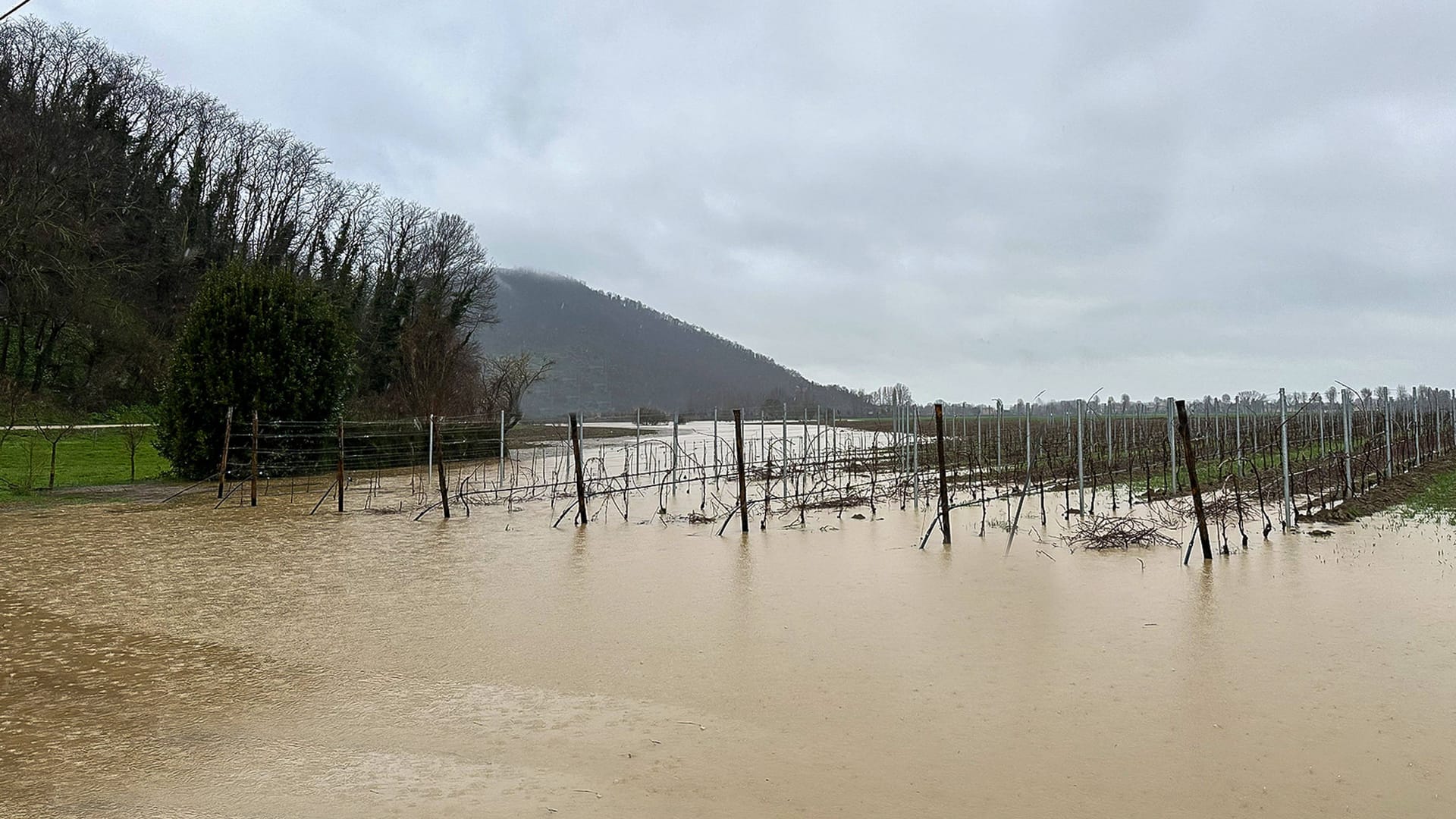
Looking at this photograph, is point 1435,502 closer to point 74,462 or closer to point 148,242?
point 74,462

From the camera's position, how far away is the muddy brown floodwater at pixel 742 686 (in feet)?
12.3

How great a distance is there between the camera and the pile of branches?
31.2 feet

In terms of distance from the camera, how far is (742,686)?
5.18m

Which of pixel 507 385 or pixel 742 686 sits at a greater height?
pixel 507 385

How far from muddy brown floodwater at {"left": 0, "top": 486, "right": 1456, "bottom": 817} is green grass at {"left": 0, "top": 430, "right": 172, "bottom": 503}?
928cm

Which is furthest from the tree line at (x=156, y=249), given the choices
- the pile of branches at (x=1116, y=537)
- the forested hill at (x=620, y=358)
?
the forested hill at (x=620, y=358)

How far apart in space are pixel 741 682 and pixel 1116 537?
239 inches

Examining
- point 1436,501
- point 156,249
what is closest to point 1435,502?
point 1436,501

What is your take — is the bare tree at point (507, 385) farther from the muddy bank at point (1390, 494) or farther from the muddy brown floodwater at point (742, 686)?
the muddy bank at point (1390, 494)

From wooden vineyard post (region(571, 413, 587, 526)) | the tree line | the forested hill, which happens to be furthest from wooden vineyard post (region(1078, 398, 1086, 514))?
the forested hill

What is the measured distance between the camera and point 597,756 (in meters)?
4.12

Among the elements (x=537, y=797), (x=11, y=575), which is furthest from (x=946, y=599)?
(x=11, y=575)

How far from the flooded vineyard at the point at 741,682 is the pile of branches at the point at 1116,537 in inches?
7.6

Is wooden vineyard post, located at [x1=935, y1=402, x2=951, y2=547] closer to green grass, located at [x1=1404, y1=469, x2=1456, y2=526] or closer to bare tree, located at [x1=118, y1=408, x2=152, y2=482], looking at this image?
green grass, located at [x1=1404, y1=469, x2=1456, y2=526]
